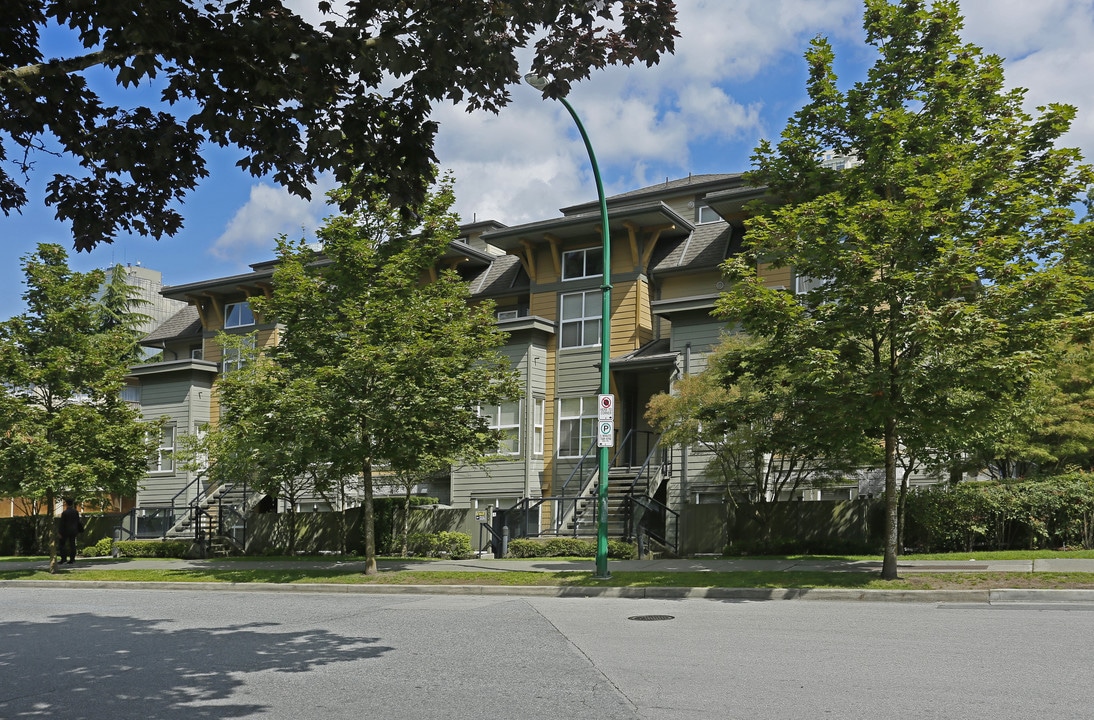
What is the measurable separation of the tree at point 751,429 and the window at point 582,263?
22.4 ft

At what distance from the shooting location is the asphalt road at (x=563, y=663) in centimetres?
715

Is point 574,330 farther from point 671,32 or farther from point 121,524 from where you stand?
point 671,32

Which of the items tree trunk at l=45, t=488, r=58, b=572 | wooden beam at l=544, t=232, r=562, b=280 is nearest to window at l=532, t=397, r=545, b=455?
wooden beam at l=544, t=232, r=562, b=280

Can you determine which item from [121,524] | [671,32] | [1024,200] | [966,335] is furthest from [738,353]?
[121,524]

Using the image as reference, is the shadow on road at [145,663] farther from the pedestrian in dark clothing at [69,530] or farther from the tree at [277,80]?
the pedestrian in dark clothing at [69,530]

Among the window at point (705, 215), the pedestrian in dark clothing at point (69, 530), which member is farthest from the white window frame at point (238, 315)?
the window at point (705, 215)

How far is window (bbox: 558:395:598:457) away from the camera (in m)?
30.8

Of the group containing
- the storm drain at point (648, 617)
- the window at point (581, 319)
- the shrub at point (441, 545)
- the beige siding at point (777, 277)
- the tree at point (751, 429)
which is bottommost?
the shrub at point (441, 545)

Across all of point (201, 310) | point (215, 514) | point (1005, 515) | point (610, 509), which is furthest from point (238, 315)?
point (1005, 515)

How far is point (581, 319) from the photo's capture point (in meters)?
31.6

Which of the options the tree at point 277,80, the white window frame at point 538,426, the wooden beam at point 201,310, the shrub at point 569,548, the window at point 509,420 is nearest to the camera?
the tree at point 277,80

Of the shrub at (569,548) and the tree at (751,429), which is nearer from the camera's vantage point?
the tree at (751,429)

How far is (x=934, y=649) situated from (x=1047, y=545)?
1294 cm

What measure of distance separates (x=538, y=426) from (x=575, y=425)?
122 centimetres
